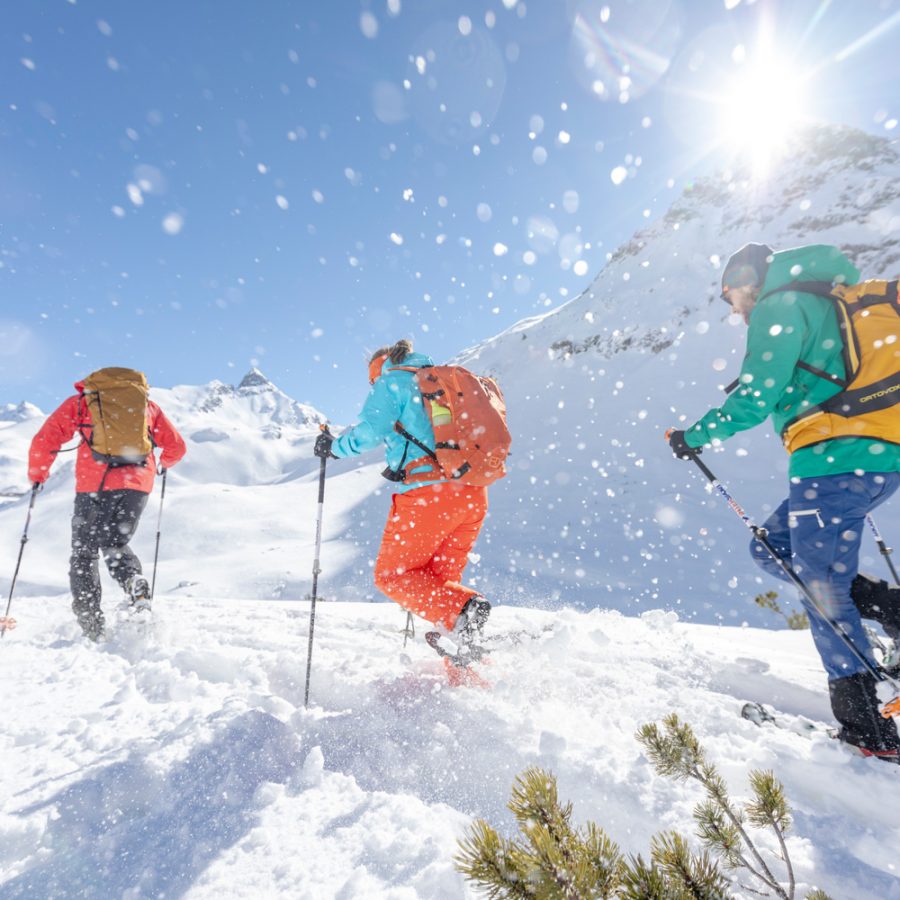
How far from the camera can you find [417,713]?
7.59ft

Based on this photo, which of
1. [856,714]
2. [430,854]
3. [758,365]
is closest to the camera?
[430,854]

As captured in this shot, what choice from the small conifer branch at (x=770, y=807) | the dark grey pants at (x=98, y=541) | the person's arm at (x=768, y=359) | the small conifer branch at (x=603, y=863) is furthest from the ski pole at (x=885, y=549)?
the dark grey pants at (x=98, y=541)

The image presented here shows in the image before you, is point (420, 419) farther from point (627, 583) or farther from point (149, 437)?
point (627, 583)

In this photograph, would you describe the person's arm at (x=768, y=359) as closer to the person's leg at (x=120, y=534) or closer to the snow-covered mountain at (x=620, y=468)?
the person's leg at (x=120, y=534)

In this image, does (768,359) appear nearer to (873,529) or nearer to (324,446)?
(873,529)

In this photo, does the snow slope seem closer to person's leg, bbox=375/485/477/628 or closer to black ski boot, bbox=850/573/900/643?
person's leg, bbox=375/485/477/628

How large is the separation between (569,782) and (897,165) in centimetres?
6375

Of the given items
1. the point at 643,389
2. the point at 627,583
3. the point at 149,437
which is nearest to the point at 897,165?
the point at 643,389

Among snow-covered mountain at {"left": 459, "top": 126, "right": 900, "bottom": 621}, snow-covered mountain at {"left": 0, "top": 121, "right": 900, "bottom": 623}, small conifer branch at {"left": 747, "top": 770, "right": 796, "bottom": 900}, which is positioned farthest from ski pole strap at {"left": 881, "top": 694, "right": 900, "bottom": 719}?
snow-covered mountain at {"left": 459, "top": 126, "right": 900, "bottom": 621}

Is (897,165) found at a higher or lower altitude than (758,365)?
higher

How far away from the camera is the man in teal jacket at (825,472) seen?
2.05 meters

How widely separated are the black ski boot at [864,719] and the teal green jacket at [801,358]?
34.9 inches

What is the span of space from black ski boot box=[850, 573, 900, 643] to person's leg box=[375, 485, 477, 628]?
1889 millimetres

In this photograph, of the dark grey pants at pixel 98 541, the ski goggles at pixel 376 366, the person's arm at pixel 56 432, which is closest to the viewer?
the ski goggles at pixel 376 366
